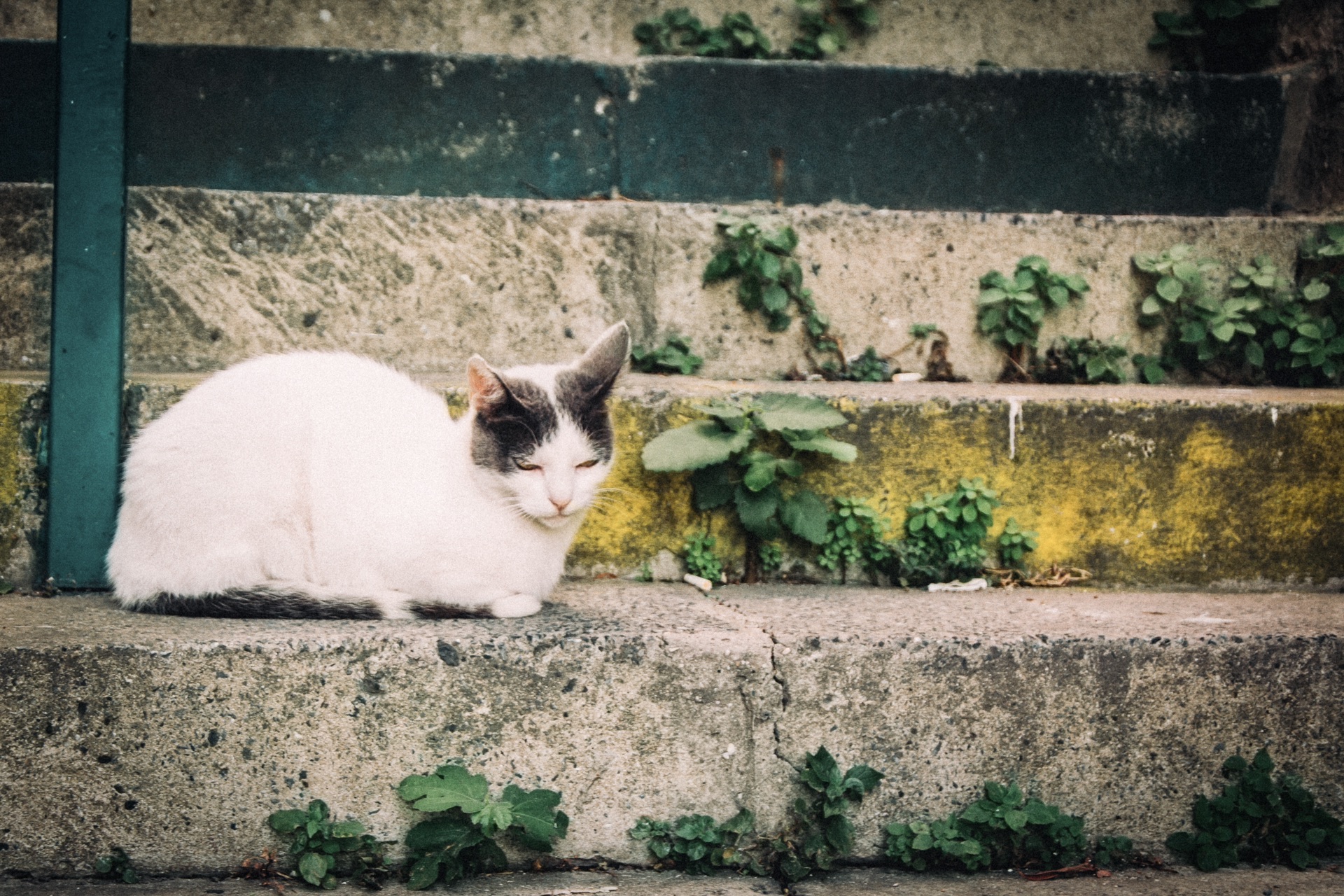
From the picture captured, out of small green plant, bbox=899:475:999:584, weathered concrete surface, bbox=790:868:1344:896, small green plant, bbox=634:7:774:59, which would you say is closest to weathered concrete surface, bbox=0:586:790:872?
weathered concrete surface, bbox=790:868:1344:896

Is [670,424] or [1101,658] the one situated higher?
[670,424]

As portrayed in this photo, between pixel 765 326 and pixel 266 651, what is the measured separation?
1922 millimetres

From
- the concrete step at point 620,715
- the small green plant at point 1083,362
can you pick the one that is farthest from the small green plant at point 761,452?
the small green plant at point 1083,362

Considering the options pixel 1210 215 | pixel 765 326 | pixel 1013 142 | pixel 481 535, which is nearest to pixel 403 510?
pixel 481 535

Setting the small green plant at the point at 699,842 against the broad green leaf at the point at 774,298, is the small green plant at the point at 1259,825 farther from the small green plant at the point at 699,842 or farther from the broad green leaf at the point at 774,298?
the broad green leaf at the point at 774,298

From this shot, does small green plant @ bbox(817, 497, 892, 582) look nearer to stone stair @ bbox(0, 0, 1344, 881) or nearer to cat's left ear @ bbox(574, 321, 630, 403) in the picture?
stone stair @ bbox(0, 0, 1344, 881)

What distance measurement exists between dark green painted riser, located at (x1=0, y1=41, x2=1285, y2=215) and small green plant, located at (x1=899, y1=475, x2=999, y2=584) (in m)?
1.55

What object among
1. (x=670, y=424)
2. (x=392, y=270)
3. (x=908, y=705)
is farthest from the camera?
(x=392, y=270)

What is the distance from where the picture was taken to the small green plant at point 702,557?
291 cm

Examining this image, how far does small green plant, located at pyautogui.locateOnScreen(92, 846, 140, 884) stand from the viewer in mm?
2141

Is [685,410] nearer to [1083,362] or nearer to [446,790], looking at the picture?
[446,790]

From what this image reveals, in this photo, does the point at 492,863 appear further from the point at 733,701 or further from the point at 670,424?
the point at 670,424

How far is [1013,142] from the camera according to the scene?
4.00m

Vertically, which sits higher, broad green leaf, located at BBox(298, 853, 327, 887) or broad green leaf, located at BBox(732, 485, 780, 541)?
broad green leaf, located at BBox(732, 485, 780, 541)
